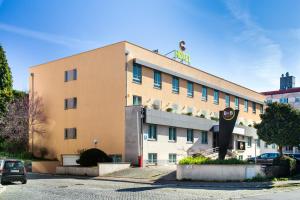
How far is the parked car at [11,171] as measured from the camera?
25594 mm

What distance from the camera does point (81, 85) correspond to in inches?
1644

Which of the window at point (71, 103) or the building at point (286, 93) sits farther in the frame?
the building at point (286, 93)

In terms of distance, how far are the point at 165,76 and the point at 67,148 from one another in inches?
517

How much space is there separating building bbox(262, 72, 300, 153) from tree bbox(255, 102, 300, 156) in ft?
163

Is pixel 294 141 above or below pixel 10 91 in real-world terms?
below

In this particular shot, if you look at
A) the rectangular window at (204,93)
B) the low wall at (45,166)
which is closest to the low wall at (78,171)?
the low wall at (45,166)

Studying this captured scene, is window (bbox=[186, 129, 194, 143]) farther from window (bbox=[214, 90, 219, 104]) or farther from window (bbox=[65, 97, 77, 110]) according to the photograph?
window (bbox=[65, 97, 77, 110])

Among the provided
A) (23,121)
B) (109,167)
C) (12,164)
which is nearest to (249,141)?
(109,167)

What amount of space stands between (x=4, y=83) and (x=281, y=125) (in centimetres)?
3135

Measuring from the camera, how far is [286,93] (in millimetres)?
87812

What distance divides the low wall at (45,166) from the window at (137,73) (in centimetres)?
1156

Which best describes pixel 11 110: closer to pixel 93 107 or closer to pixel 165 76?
pixel 93 107

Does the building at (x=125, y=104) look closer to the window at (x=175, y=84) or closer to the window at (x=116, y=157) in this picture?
the window at (x=175, y=84)

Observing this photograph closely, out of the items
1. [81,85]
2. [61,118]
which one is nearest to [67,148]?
[61,118]
